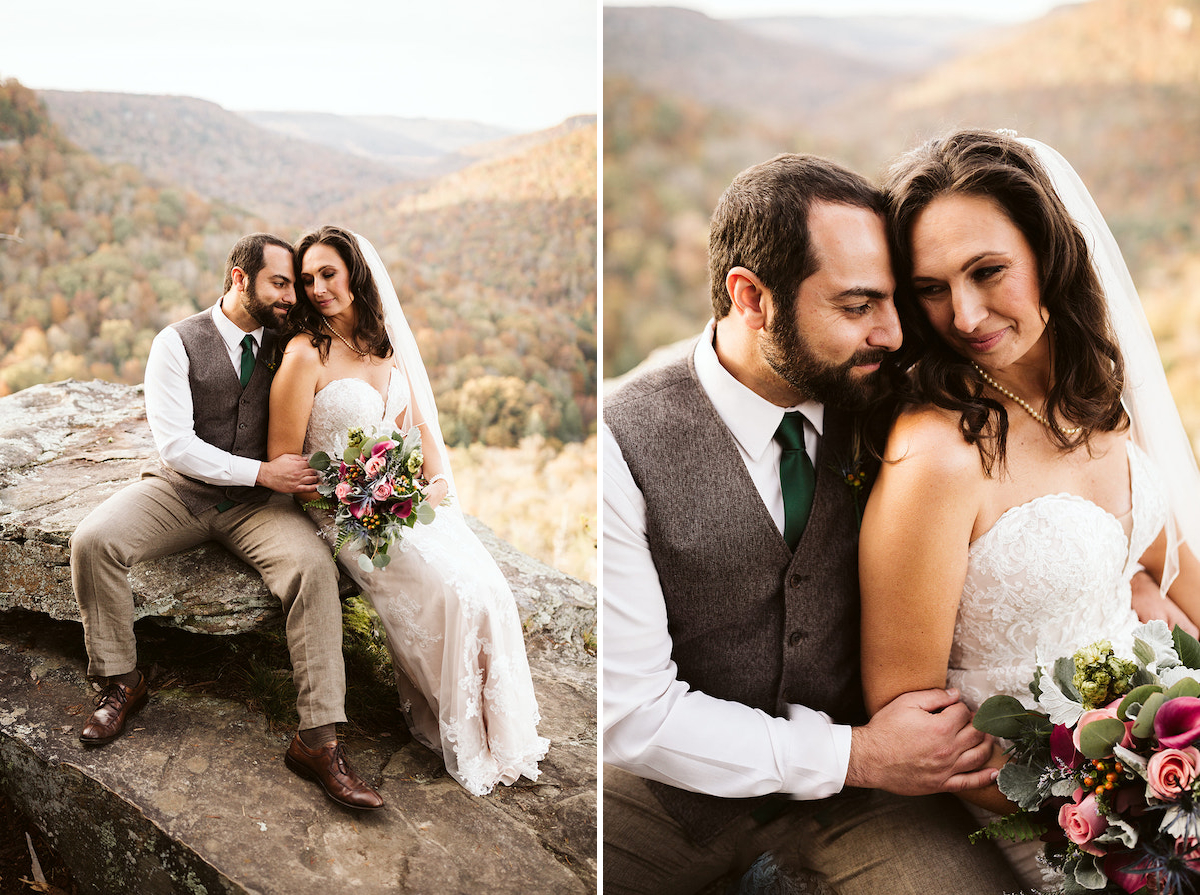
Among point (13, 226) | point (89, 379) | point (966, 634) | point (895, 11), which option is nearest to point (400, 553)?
point (89, 379)

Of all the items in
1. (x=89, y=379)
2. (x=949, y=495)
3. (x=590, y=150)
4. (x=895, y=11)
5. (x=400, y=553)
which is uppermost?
(x=895, y=11)

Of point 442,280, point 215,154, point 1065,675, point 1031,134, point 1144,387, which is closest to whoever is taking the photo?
point 1065,675

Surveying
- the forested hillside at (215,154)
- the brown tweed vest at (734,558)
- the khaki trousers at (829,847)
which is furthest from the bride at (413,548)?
the forested hillside at (215,154)

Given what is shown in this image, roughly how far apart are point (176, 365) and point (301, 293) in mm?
344

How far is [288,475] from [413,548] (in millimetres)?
410

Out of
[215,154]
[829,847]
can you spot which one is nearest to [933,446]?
[829,847]

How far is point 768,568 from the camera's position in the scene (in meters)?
2.01

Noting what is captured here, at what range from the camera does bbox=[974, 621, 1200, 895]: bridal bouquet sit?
1.49 m

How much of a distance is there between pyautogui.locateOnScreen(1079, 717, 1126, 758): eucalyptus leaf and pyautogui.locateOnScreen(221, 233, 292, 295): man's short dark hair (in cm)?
211

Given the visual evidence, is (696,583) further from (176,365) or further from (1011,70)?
(1011,70)

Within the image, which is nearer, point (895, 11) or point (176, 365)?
point (176, 365)

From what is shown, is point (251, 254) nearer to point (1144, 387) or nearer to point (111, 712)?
point (111, 712)

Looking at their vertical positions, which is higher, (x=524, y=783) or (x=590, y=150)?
(x=590, y=150)

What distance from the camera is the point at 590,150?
3244 millimetres
